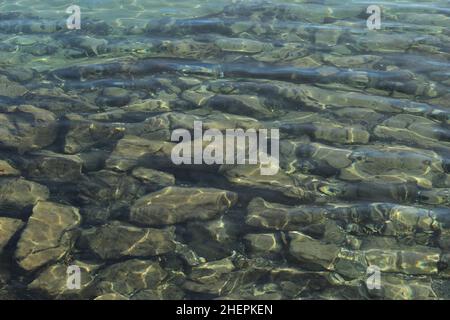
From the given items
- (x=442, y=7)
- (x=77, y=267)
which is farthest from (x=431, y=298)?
(x=442, y=7)

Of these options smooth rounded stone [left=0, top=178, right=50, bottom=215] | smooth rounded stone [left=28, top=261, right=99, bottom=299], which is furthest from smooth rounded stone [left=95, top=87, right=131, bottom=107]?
smooth rounded stone [left=28, top=261, right=99, bottom=299]

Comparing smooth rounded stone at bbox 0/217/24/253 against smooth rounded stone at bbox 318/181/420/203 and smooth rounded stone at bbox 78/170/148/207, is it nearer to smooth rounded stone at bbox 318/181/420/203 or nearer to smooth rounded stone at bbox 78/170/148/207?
smooth rounded stone at bbox 78/170/148/207

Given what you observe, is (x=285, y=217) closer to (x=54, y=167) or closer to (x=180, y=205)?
(x=180, y=205)

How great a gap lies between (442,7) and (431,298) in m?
11.7

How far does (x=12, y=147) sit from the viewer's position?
26.9ft

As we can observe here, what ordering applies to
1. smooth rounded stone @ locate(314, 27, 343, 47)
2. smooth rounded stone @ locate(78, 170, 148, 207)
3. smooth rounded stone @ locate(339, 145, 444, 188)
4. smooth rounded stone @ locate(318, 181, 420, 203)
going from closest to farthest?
smooth rounded stone @ locate(318, 181, 420, 203)
smooth rounded stone @ locate(78, 170, 148, 207)
smooth rounded stone @ locate(339, 145, 444, 188)
smooth rounded stone @ locate(314, 27, 343, 47)

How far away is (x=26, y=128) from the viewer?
28.0 ft

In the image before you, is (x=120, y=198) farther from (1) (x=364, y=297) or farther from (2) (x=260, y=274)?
(1) (x=364, y=297)

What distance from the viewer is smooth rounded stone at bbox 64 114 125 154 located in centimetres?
826

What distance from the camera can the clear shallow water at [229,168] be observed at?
595cm

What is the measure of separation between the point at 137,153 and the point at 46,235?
2207 mm

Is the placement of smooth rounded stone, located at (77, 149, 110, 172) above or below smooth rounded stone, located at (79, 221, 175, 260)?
above

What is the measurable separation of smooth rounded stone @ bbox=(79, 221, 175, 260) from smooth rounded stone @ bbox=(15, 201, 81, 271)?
24cm

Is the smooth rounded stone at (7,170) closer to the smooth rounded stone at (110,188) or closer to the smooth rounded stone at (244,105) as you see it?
the smooth rounded stone at (110,188)
